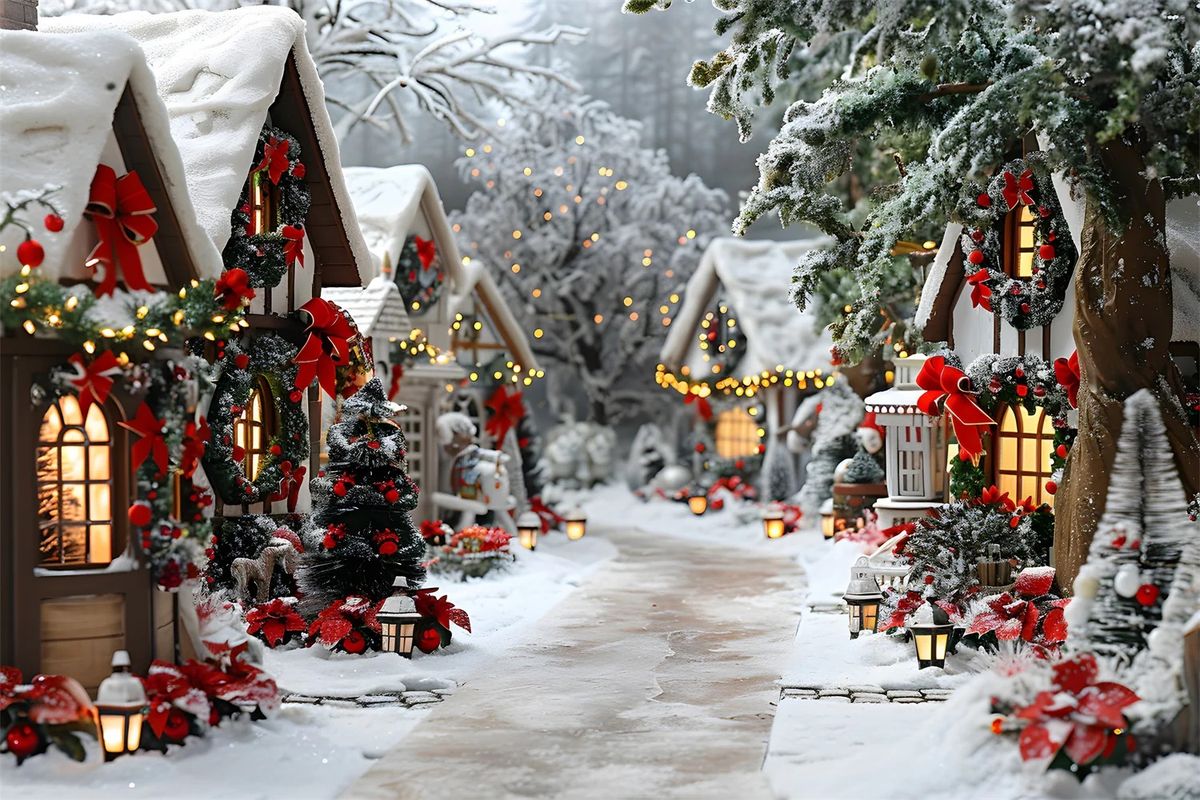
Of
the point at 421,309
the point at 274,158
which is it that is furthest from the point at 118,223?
the point at 421,309

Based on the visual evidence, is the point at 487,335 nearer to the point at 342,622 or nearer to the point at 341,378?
the point at 341,378

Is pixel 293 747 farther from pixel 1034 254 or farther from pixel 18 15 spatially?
pixel 1034 254

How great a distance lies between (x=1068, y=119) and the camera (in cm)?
1025

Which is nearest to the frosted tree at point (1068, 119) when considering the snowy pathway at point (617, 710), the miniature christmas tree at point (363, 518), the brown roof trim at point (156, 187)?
the snowy pathway at point (617, 710)

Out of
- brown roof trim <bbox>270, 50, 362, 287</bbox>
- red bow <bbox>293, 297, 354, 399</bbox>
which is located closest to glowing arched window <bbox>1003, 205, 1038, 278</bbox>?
red bow <bbox>293, 297, 354, 399</bbox>

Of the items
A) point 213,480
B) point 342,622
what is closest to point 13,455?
point 213,480

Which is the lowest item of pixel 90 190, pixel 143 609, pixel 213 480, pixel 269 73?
pixel 143 609

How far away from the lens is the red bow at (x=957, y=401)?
43.0ft

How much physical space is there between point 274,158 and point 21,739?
21.4 ft

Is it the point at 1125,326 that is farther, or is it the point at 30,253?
the point at 1125,326

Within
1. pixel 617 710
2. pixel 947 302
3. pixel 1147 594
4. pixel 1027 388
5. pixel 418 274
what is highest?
pixel 418 274

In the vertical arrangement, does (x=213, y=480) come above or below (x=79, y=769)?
above

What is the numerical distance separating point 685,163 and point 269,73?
33269 mm

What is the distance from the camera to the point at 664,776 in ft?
28.8
